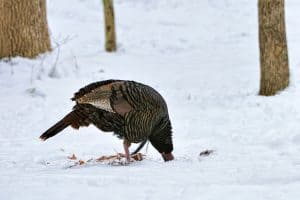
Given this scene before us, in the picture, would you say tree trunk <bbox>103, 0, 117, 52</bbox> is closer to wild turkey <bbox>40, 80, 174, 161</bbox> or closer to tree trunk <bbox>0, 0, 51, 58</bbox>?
tree trunk <bbox>0, 0, 51, 58</bbox>

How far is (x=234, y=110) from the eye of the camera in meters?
7.87

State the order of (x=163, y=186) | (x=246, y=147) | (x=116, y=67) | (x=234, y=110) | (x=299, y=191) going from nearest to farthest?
(x=299, y=191) → (x=163, y=186) → (x=246, y=147) → (x=234, y=110) → (x=116, y=67)

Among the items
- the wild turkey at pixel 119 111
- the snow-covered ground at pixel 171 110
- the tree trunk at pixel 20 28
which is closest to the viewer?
the snow-covered ground at pixel 171 110

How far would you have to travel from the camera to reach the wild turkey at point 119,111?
199 inches

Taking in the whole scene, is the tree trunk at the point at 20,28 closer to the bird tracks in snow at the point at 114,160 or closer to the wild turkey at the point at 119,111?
the bird tracks in snow at the point at 114,160

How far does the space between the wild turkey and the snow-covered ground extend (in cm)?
31

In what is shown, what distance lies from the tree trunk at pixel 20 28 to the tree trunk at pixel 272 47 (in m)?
3.69

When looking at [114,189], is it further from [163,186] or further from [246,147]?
[246,147]

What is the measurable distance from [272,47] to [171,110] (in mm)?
1600

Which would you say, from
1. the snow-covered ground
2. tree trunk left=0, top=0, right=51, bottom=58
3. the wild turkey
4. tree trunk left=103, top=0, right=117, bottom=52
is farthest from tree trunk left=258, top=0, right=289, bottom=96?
tree trunk left=103, top=0, right=117, bottom=52

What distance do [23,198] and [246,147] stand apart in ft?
10.5

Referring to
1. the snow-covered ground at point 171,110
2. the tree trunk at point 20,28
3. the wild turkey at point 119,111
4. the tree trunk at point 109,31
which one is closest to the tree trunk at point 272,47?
the snow-covered ground at point 171,110

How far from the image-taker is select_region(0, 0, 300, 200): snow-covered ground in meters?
3.67

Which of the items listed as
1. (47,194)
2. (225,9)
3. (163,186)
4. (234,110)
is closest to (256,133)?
(234,110)
